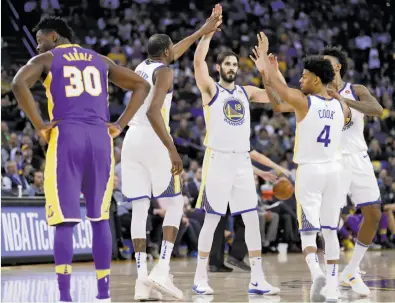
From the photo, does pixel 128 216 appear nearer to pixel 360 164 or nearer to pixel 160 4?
pixel 360 164

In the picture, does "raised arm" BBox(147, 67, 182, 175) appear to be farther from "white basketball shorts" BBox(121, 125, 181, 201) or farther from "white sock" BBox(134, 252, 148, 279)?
"white sock" BBox(134, 252, 148, 279)

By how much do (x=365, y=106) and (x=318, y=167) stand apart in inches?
40.7

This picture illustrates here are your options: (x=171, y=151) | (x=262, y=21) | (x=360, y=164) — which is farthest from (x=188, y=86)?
(x=171, y=151)

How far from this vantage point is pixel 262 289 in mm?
8188

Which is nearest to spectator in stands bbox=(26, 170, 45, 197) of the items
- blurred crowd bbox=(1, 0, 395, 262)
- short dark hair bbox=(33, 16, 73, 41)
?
blurred crowd bbox=(1, 0, 395, 262)

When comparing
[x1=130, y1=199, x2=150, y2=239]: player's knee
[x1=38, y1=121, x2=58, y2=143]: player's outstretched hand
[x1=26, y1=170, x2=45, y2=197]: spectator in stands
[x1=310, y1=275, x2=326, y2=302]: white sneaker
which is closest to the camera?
[x1=38, y1=121, x2=58, y2=143]: player's outstretched hand

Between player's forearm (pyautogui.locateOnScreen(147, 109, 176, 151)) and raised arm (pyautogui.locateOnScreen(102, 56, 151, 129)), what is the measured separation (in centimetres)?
84

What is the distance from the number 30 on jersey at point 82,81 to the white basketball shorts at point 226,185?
2578 millimetres

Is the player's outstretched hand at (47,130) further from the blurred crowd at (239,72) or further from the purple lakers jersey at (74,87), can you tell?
the blurred crowd at (239,72)

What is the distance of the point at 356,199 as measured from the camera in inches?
341

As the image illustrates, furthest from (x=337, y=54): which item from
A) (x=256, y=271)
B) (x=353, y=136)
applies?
(x=256, y=271)

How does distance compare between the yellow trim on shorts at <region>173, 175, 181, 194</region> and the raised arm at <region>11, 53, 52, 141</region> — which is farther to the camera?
the yellow trim on shorts at <region>173, 175, 181, 194</region>

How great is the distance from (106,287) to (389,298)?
2749 millimetres

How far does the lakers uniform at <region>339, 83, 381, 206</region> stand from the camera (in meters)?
8.57
